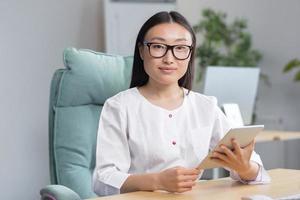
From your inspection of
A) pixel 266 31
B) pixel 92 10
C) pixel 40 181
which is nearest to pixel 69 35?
pixel 92 10

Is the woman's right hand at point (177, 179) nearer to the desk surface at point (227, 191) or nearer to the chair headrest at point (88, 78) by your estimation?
the desk surface at point (227, 191)

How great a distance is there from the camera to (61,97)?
224cm

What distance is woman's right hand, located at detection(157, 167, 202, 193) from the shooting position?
156 centimetres

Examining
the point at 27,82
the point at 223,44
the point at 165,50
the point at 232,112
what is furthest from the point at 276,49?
the point at 165,50

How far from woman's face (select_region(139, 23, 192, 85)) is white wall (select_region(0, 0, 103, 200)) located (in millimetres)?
1995

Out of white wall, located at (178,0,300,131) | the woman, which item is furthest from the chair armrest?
white wall, located at (178,0,300,131)

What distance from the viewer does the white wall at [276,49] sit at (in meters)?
4.40

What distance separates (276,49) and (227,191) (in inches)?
119

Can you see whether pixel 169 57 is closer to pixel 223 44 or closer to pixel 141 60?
pixel 141 60

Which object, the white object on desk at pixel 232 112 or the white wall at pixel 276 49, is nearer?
the white object on desk at pixel 232 112

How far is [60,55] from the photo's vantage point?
12.6 feet

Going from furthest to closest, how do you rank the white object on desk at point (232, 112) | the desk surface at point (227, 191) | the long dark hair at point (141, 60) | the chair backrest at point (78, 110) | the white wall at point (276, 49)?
the white wall at point (276, 49), the white object on desk at point (232, 112), the chair backrest at point (78, 110), the long dark hair at point (141, 60), the desk surface at point (227, 191)

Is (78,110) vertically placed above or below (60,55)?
below

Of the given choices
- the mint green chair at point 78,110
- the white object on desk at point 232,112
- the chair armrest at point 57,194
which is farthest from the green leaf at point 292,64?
the chair armrest at point 57,194
